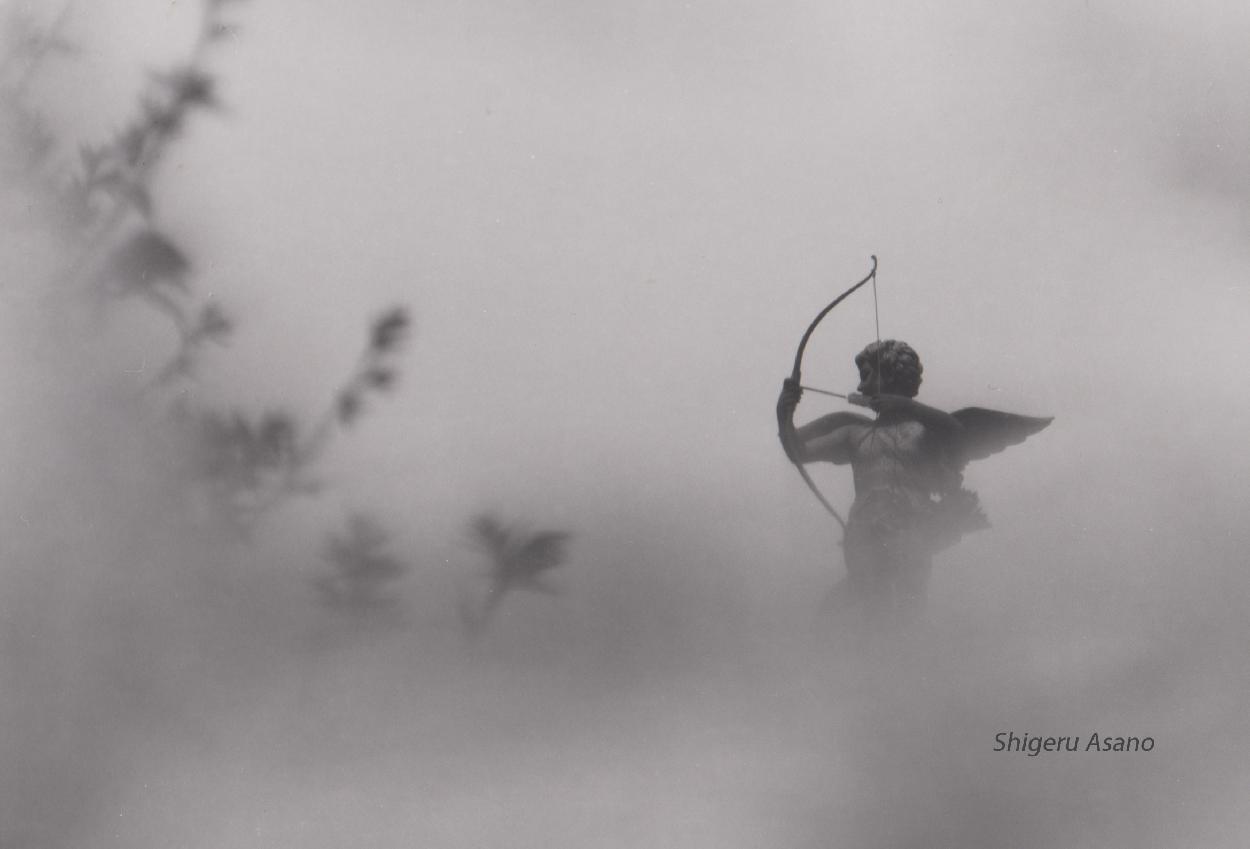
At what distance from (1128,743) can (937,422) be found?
641mm

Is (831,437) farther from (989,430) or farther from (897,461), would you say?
(989,430)

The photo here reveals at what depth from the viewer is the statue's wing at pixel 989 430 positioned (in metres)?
4.23

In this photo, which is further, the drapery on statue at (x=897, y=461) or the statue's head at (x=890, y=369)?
the statue's head at (x=890, y=369)

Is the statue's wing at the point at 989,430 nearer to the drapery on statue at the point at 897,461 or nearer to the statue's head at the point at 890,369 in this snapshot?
the drapery on statue at the point at 897,461

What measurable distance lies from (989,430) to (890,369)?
0.21 metres

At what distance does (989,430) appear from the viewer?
4238 mm

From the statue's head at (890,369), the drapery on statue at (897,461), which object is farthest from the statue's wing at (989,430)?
the statue's head at (890,369)

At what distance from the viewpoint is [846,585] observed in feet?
13.7

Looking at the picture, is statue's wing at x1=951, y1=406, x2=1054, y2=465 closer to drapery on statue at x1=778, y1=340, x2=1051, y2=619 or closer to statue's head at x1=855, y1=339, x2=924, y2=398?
drapery on statue at x1=778, y1=340, x2=1051, y2=619

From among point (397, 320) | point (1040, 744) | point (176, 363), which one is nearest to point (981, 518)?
point (1040, 744)

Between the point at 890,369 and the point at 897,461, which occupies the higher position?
the point at 890,369

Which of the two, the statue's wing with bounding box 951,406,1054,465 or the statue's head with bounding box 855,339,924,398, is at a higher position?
the statue's head with bounding box 855,339,924,398

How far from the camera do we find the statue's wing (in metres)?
4.23

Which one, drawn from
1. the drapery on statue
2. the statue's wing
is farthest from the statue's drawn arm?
the statue's wing
